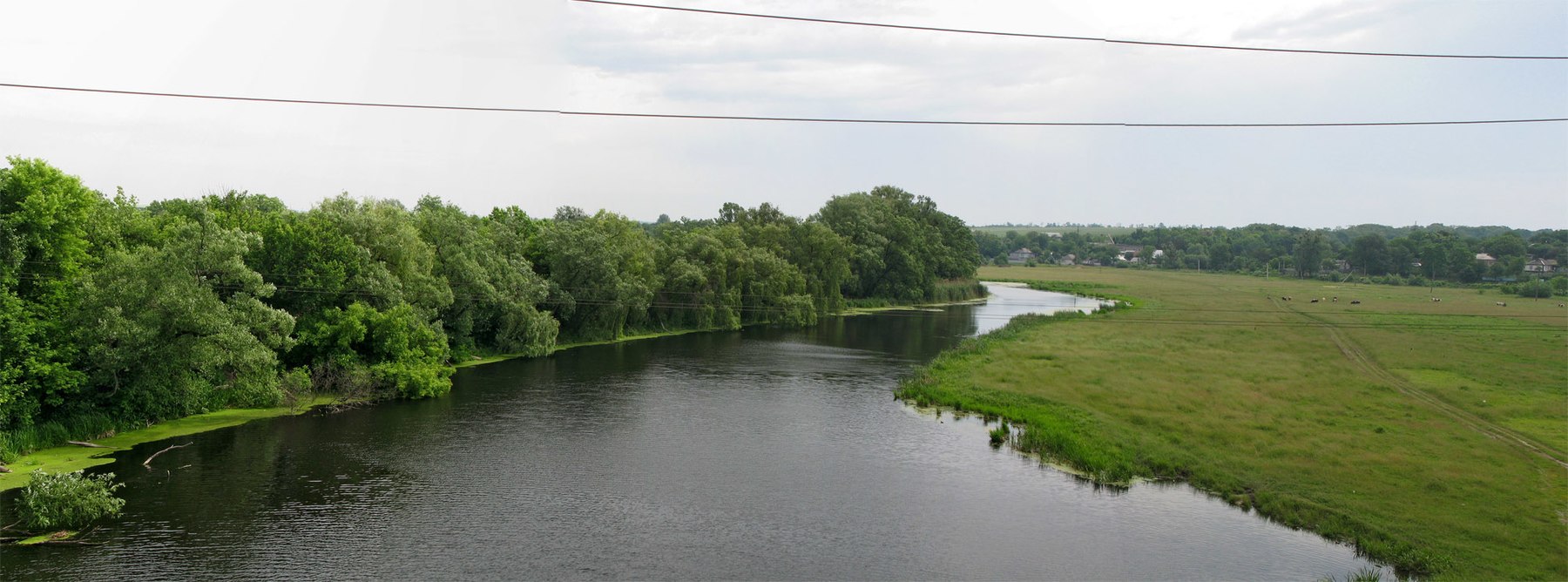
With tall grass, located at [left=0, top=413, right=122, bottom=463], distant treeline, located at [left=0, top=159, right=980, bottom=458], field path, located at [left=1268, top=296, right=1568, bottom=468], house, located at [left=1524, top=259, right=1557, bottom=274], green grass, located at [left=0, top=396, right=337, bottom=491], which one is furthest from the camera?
house, located at [left=1524, top=259, right=1557, bottom=274]

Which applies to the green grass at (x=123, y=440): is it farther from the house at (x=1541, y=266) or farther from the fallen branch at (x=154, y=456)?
the house at (x=1541, y=266)

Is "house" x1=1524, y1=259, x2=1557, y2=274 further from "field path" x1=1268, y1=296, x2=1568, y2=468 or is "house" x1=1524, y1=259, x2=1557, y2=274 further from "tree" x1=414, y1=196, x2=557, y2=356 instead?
"tree" x1=414, y1=196, x2=557, y2=356

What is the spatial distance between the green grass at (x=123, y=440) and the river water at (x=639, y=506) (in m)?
1.08

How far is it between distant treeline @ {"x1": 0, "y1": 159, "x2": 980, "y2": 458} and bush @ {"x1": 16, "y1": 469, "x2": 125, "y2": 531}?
608 centimetres

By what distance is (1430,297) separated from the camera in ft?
393

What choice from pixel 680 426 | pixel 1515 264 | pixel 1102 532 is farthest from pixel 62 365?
pixel 1515 264

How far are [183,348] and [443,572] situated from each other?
18111 millimetres

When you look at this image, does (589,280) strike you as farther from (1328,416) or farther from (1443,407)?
(1443,407)

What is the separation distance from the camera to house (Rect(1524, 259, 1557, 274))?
149125 millimetres

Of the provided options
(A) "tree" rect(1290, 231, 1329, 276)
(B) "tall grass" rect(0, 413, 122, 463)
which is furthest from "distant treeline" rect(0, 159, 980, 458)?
(A) "tree" rect(1290, 231, 1329, 276)

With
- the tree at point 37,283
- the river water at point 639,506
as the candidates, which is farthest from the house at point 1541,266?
the tree at point 37,283

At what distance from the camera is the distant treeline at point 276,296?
30.1 m

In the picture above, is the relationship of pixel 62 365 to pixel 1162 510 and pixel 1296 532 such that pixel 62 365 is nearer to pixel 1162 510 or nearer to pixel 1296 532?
pixel 1162 510

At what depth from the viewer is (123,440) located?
105ft
